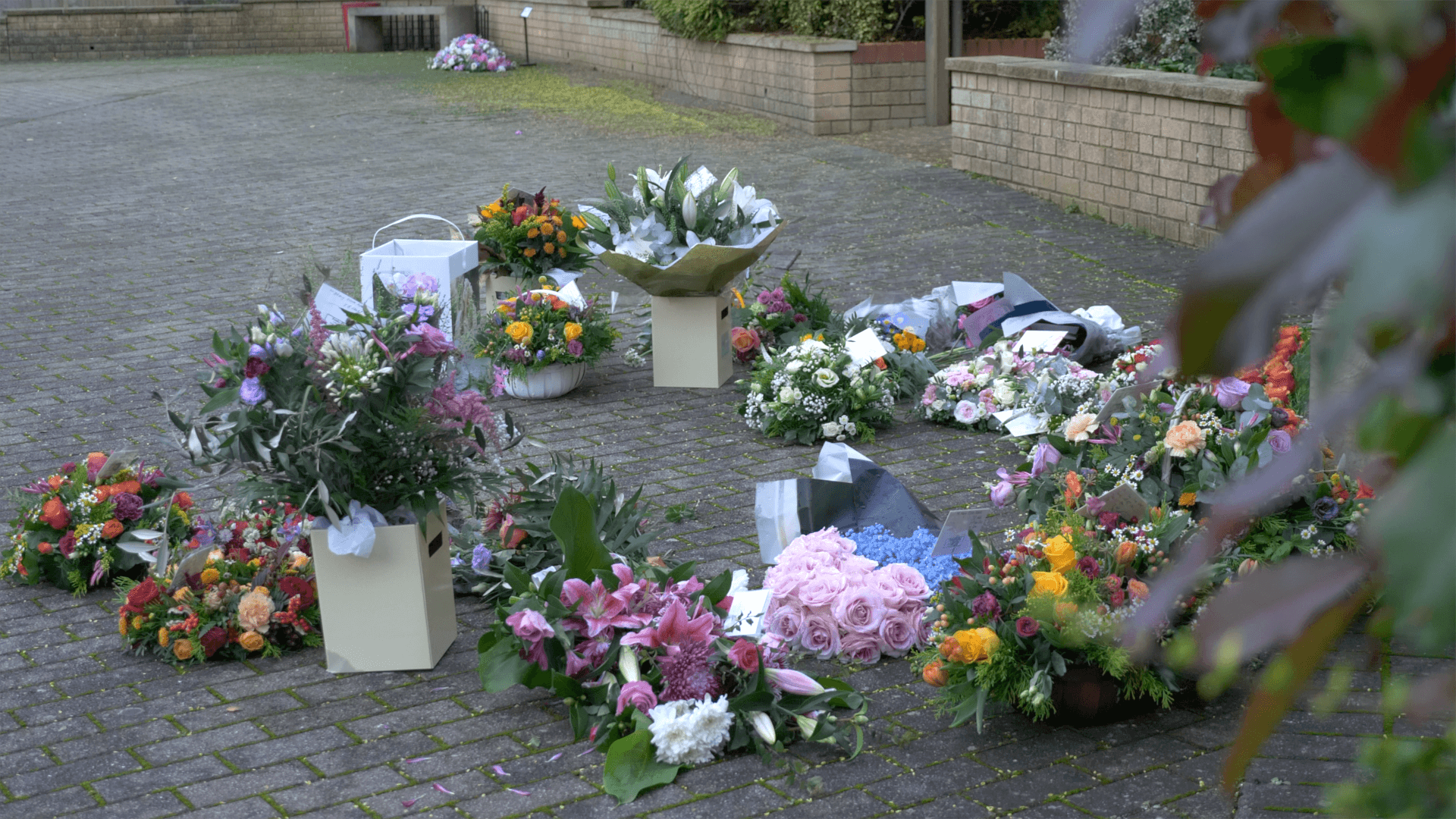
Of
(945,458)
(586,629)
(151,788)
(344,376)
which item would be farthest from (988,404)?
(151,788)

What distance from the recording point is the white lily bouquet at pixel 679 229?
5.96m

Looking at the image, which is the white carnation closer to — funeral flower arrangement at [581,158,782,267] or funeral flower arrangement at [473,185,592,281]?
funeral flower arrangement at [581,158,782,267]

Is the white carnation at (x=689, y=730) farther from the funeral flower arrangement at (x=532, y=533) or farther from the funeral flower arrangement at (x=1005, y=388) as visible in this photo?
the funeral flower arrangement at (x=1005, y=388)

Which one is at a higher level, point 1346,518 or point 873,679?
point 1346,518

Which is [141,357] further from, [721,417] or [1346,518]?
[1346,518]

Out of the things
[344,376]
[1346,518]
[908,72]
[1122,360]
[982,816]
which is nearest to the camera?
[982,816]

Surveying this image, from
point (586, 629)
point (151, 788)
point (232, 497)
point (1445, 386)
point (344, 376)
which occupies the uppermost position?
point (1445, 386)

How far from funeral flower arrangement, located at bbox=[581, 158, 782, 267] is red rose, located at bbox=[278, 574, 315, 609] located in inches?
96.6

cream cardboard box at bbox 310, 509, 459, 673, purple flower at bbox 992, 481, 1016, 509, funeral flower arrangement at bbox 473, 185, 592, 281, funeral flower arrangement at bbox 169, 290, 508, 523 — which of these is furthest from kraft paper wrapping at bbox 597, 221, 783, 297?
cream cardboard box at bbox 310, 509, 459, 673

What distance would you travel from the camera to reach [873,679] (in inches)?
145

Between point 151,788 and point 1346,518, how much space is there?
331 centimetres

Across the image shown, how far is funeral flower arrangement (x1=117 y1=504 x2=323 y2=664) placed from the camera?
388 centimetres

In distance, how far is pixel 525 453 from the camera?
5.56 metres

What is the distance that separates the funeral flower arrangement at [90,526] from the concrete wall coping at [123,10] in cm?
2419
